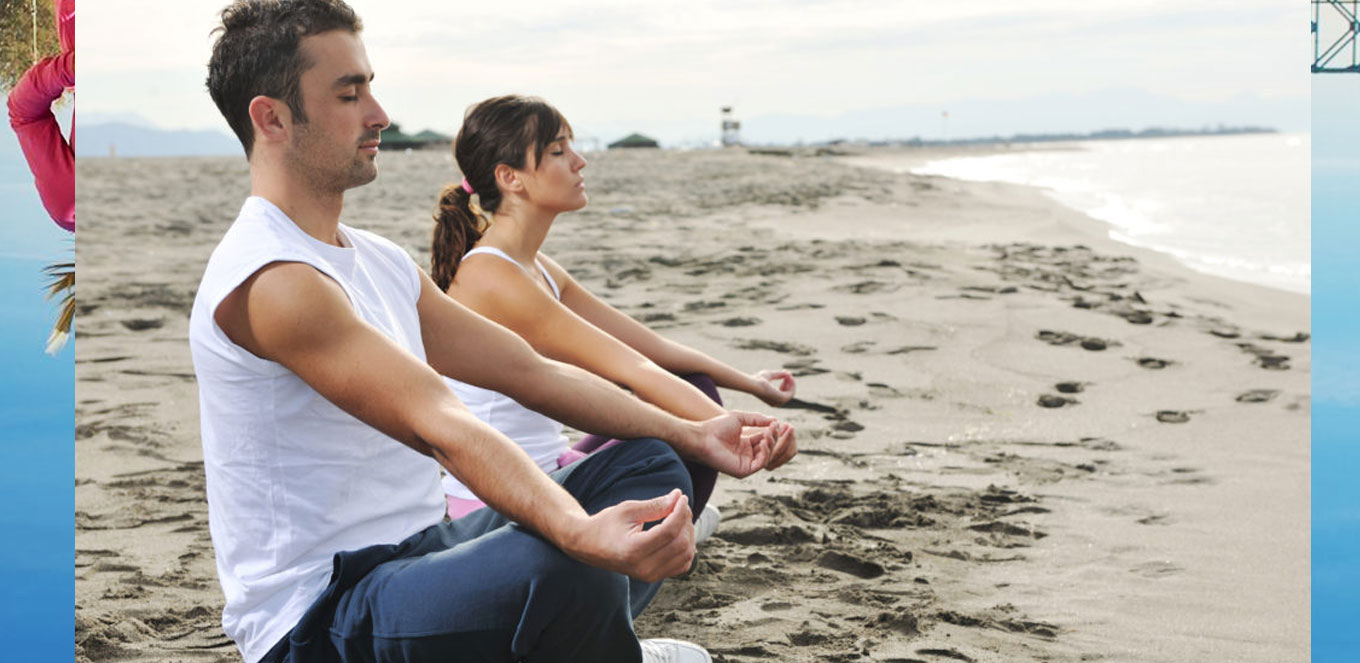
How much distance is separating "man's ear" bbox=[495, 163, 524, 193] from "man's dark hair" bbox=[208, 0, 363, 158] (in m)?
1.19

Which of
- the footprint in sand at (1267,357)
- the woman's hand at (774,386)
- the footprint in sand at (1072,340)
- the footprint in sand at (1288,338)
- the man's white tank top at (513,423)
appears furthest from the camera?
the footprint in sand at (1288,338)

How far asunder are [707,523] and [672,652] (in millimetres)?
952

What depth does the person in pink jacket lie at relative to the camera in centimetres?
216

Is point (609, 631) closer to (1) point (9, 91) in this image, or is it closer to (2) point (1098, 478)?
(1) point (9, 91)

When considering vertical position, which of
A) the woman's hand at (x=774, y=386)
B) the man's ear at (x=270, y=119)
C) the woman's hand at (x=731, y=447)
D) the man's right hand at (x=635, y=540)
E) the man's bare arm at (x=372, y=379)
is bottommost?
the woman's hand at (x=774, y=386)

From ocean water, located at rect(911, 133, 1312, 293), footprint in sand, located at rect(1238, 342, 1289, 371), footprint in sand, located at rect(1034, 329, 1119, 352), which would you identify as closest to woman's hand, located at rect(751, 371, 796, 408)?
footprint in sand, located at rect(1034, 329, 1119, 352)

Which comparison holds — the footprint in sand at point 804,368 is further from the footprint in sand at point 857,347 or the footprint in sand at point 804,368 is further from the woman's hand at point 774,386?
the woman's hand at point 774,386

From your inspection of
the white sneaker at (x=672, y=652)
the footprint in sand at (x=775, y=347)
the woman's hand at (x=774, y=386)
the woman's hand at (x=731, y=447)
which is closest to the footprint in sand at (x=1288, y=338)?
the footprint in sand at (x=775, y=347)

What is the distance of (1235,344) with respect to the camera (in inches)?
247

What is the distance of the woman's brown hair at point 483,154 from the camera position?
9.49 feet

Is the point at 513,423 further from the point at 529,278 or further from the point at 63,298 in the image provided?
the point at 63,298

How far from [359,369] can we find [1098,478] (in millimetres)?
3109

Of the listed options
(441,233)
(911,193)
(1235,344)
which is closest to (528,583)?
(441,233)

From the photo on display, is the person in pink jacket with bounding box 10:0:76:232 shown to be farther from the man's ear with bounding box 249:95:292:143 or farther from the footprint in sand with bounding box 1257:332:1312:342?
the footprint in sand with bounding box 1257:332:1312:342
